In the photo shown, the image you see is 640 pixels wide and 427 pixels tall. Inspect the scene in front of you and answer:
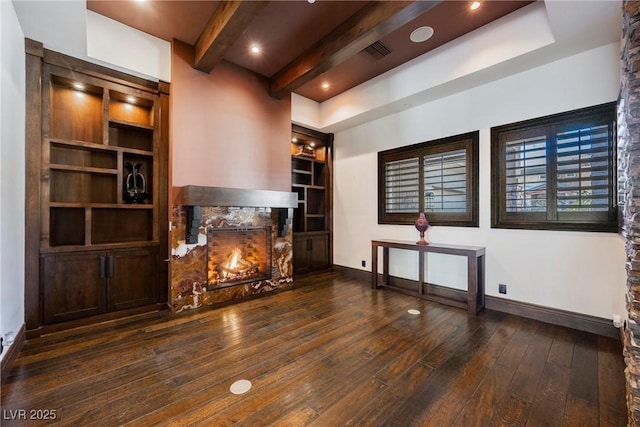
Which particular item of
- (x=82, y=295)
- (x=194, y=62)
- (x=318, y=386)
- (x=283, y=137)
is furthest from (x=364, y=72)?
(x=82, y=295)

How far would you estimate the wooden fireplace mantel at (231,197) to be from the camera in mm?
3180

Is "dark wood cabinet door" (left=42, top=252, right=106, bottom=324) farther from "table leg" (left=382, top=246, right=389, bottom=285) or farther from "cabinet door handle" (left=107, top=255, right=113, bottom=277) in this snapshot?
"table leg" (left=382, top=246, right=389, bottom=285)

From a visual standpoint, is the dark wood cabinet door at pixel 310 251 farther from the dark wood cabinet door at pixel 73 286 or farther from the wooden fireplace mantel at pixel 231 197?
the dark wood cabinet door at pixel 73 286

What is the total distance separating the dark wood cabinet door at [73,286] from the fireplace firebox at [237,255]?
116 cm

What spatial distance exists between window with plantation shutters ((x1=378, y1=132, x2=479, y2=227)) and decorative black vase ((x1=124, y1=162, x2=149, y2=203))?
142 inches

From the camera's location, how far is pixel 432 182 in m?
4.02

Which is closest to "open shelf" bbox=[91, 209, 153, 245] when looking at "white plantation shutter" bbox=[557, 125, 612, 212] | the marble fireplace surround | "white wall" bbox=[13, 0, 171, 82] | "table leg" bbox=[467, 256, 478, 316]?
the marble fireplace surround

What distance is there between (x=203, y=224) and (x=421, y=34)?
3610 mm

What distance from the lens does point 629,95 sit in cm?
154

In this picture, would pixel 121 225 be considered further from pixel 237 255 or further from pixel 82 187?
pixel 237 255

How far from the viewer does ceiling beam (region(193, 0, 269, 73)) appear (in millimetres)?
→ 2414

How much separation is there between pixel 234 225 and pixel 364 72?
9.94ft

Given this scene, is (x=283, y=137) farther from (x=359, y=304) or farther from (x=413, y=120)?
(x=359, y=304)

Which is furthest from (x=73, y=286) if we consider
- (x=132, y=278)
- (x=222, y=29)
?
(x=222, y=29)
